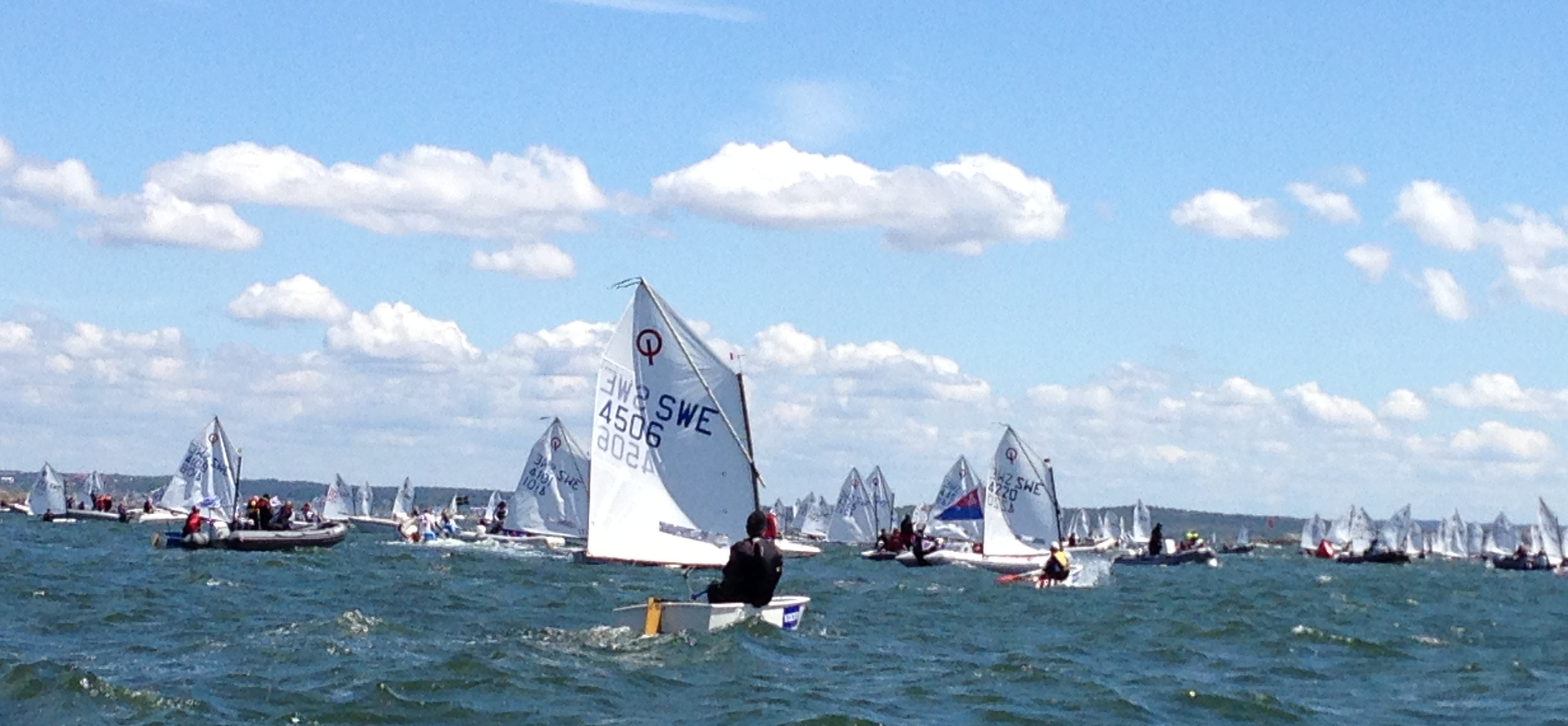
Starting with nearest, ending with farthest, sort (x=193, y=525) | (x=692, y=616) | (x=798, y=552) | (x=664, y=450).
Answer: (x=692, y=616), (x=664, y=450), (x=193, y=525), (x=798, y=552)

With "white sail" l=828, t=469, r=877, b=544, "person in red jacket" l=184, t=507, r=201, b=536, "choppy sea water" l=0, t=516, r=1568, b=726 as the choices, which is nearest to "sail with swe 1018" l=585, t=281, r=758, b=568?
"choppy sea water" l=0, t=516, r=1568, b=726

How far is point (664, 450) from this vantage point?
89.5 ft

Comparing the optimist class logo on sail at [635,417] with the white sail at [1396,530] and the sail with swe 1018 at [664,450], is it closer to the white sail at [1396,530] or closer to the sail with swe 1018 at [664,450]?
the sail with swe 1018 at [664,450]

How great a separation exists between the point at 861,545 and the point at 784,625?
2979 inches

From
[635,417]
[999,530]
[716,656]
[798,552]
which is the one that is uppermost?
[635,417]

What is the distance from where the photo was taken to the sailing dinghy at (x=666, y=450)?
27.0 meters

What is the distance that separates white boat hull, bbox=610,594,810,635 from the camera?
25.0 m

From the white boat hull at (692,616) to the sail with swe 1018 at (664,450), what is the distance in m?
1.17

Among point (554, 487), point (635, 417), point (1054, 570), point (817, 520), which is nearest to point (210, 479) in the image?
point (554, 487)

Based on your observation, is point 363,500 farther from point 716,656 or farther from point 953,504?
point 716,656

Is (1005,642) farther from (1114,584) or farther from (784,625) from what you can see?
(1114,584)

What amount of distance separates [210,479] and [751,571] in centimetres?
4408

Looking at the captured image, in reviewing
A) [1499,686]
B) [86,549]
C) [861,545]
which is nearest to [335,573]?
[86,549]

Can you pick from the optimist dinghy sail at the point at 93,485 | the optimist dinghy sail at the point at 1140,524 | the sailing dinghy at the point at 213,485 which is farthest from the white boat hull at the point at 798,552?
the optimist dinghy sail at the point at 1140,524
